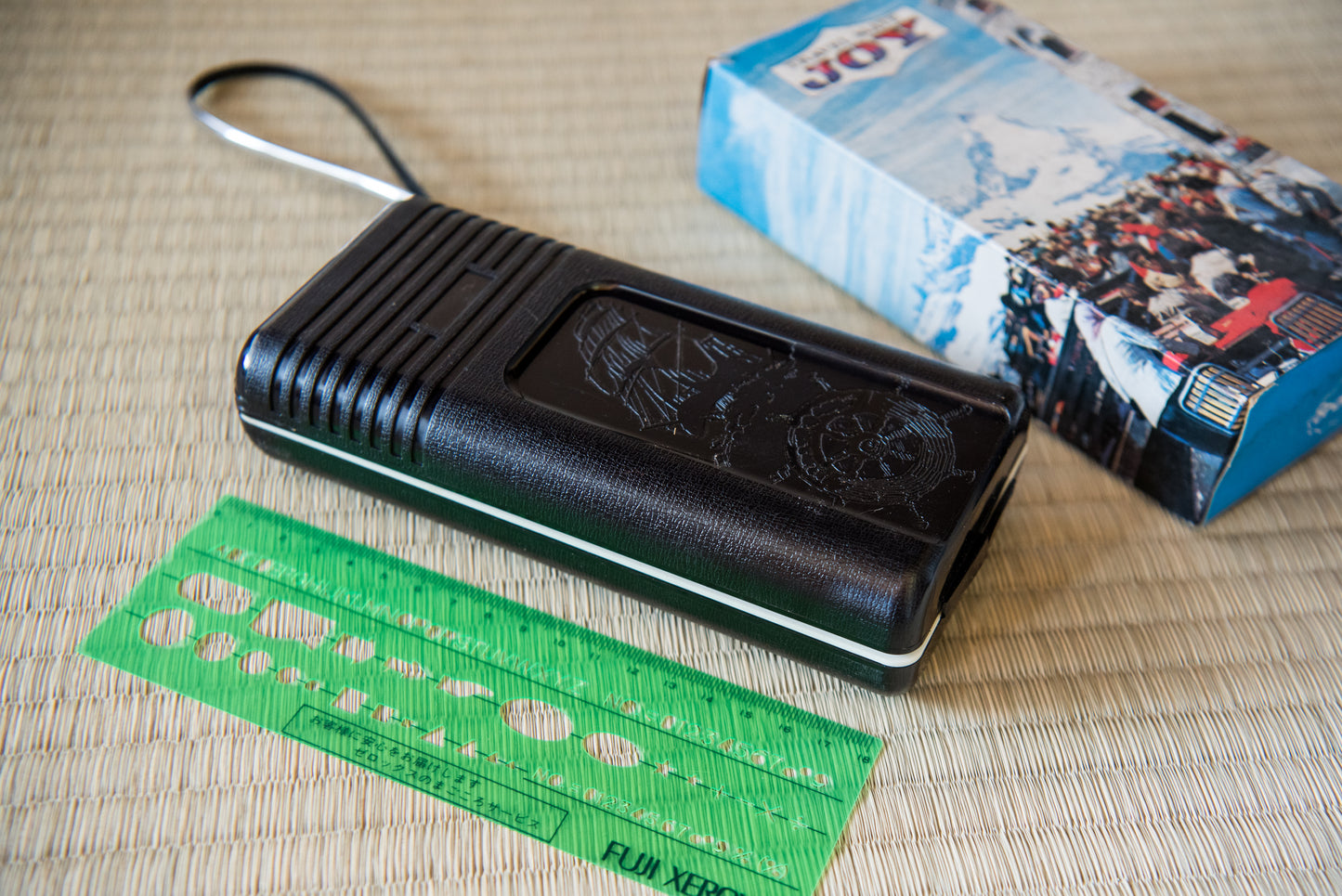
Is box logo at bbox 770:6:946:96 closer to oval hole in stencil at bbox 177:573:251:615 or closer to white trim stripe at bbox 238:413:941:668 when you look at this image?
white trim stripe at bbox 238:413:941:668

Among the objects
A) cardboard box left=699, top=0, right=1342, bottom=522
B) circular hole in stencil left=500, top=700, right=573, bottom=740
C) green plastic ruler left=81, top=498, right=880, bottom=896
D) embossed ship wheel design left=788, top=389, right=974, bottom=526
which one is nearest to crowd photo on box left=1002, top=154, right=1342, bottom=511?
cardboard box left=699, top=0, right=1342, bottom=522

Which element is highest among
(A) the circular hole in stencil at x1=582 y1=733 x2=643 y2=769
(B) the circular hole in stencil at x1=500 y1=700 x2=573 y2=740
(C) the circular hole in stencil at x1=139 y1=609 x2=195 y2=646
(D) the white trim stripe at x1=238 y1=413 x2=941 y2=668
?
(D) the white trim stripe at x1=238 y1=413 x2=941 y2=668

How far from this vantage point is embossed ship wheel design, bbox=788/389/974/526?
0.52m

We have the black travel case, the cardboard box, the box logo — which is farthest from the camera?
the box logo

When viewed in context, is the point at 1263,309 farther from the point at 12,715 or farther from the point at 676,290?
the point at 12,715

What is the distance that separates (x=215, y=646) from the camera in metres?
0.57

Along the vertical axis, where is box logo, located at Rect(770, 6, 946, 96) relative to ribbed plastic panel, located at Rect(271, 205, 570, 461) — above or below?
above

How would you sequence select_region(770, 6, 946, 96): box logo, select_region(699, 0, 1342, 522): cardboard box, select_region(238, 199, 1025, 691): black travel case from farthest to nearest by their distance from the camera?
select_region(770, 6, 946, 96): box logo < select_region(699, 0, 1342, 522): cardboard box < select_region(238, 199, 1025, 691): black travel case

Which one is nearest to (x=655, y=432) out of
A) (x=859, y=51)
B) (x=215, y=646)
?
(x=215, y=646)

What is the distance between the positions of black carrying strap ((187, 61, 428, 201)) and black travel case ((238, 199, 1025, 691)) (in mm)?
197

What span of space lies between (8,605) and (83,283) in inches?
11.1

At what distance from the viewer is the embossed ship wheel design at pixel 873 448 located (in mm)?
524

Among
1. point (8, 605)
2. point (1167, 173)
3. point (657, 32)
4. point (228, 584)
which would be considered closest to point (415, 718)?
point (228, 584)

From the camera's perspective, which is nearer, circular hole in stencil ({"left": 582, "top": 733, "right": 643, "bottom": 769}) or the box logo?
circular hole in stencil ({"left": 582, "top": 733, "right": 643, "bottom": 769})
